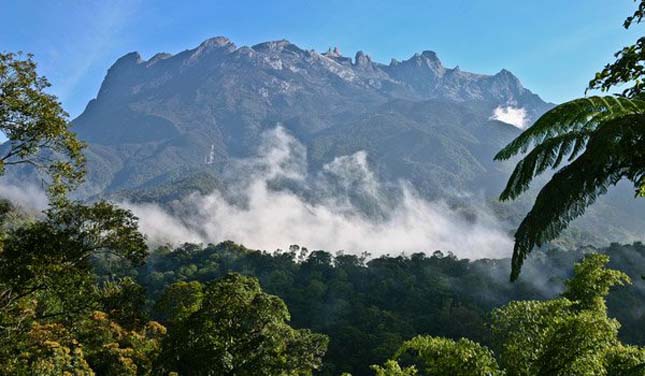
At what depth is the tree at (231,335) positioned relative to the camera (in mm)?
14344

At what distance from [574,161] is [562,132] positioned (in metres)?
0.59

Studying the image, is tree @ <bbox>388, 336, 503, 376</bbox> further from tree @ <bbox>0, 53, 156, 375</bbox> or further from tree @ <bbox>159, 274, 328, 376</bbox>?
tree @ <bbox>159, 274, 328, 376</bbox>

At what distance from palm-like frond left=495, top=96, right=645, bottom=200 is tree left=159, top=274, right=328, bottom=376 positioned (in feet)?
37.5

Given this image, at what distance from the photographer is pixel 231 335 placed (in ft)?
50.7

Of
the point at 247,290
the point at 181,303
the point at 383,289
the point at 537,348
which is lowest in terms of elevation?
the point at 537,348

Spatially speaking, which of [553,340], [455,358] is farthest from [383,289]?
[455,358]

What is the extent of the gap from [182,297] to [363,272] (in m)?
53.0

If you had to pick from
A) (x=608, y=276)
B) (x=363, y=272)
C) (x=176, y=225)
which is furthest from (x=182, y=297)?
(x=176, y=225)

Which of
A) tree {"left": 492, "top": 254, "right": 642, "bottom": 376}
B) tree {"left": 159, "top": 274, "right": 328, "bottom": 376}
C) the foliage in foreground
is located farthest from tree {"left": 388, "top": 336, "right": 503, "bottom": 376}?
tree {"left": 159, "top": 274, "right": 328, "bottom": 376}

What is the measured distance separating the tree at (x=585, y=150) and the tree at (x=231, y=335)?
1156 centimetres

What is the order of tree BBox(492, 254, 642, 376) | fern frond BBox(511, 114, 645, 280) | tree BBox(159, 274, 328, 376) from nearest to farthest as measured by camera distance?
1. fern frond BBox(511, 114, 645, 280)
2. tree BBox(492, 254, 642, 376)
3. tree BBox(159, 274, 328, 376)

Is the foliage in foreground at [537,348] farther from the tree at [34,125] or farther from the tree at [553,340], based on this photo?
the tree at [34,125]

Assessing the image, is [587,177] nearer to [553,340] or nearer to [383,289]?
[553,340]

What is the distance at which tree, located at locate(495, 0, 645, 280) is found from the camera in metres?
4.33
